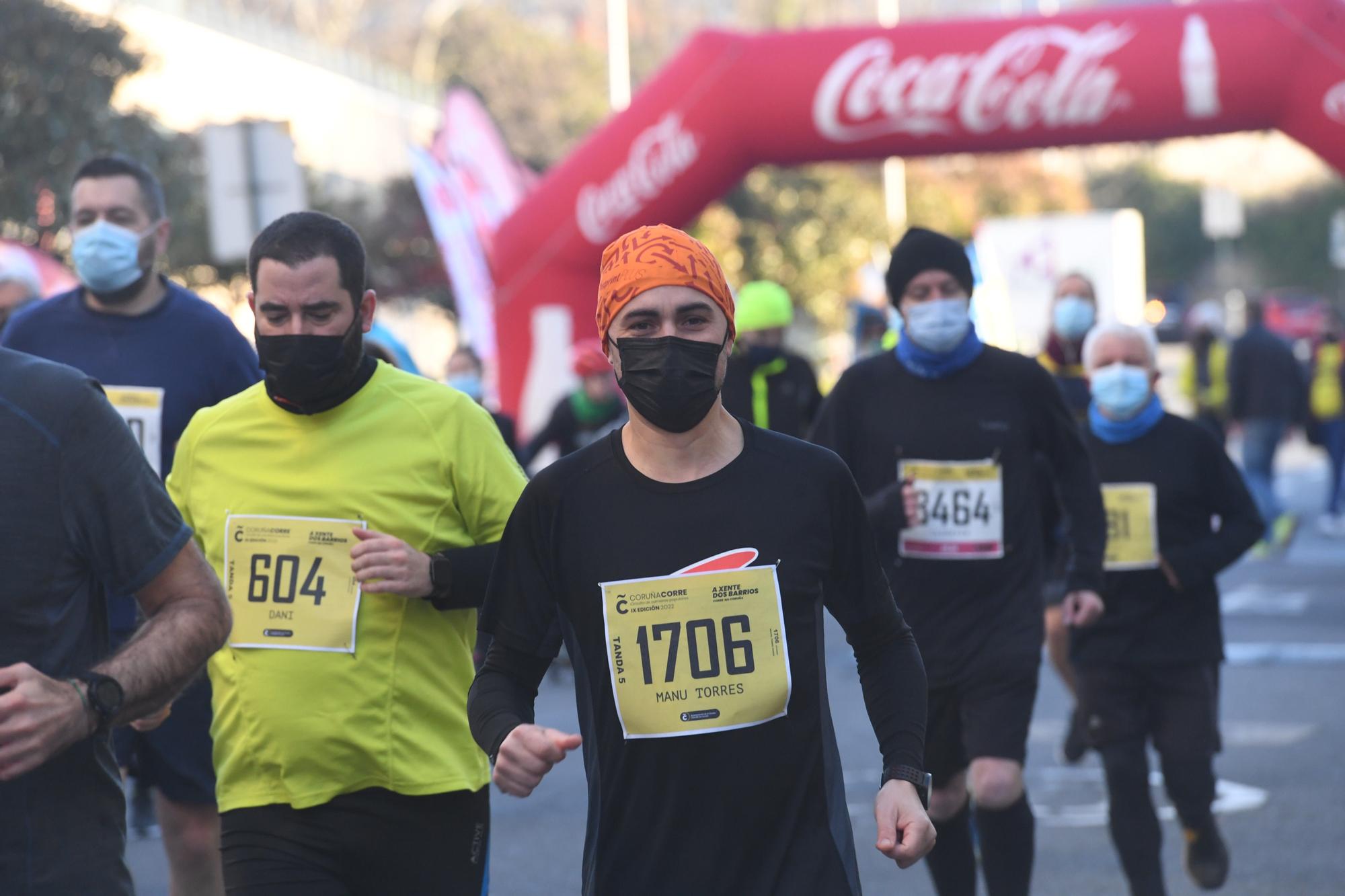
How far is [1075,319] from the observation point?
918 cm

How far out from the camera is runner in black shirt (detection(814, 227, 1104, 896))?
18.8ft

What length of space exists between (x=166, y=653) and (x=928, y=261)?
3.37m

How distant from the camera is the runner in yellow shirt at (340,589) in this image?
4070 mm

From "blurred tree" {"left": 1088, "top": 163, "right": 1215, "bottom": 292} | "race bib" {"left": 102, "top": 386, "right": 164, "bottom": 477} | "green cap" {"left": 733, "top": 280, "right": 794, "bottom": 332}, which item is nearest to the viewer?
"race bib" {"left": 102, "top": 386, "right": 164, "bottom": 477}

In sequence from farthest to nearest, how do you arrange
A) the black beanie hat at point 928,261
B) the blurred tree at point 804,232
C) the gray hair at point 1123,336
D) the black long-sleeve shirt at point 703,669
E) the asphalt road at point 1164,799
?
1. the blurred tree at point 804,232
2. the asphalt road at point 1164,799
3. the gray hair at point 1123,336
4. the black beanie hat at point 928,261
5. the black long-sleeve shirt at point 703,669

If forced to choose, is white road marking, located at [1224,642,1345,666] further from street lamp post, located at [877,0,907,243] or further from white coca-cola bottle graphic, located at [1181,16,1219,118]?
street lamp post, located at [877,0,907,243]

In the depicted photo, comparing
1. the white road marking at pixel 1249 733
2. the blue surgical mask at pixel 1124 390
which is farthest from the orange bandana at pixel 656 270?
the white road marking at pixel 1249 733

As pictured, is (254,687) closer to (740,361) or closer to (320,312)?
(320,312)

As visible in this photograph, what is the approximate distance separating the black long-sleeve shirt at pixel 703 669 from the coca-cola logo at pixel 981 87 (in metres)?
11.5

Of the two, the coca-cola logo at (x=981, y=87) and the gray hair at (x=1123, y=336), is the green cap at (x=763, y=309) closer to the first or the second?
the gray hair at (x=1123, y=336)

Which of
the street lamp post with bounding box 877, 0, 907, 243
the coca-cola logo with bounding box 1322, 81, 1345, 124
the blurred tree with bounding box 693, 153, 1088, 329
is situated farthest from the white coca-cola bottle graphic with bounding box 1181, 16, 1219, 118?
the street lamp post with bounding box 877, 0, 907, 243

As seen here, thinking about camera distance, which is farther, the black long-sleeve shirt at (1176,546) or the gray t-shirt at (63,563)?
the black long-sleeve shirt at (1176,546)

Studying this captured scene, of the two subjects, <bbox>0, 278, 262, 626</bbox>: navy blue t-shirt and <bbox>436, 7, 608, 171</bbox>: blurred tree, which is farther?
<bbox>436, 7, 608, 171</bbox>: blurred tree

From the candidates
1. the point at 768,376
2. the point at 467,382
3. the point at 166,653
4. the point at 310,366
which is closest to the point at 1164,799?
the point at 768,376
